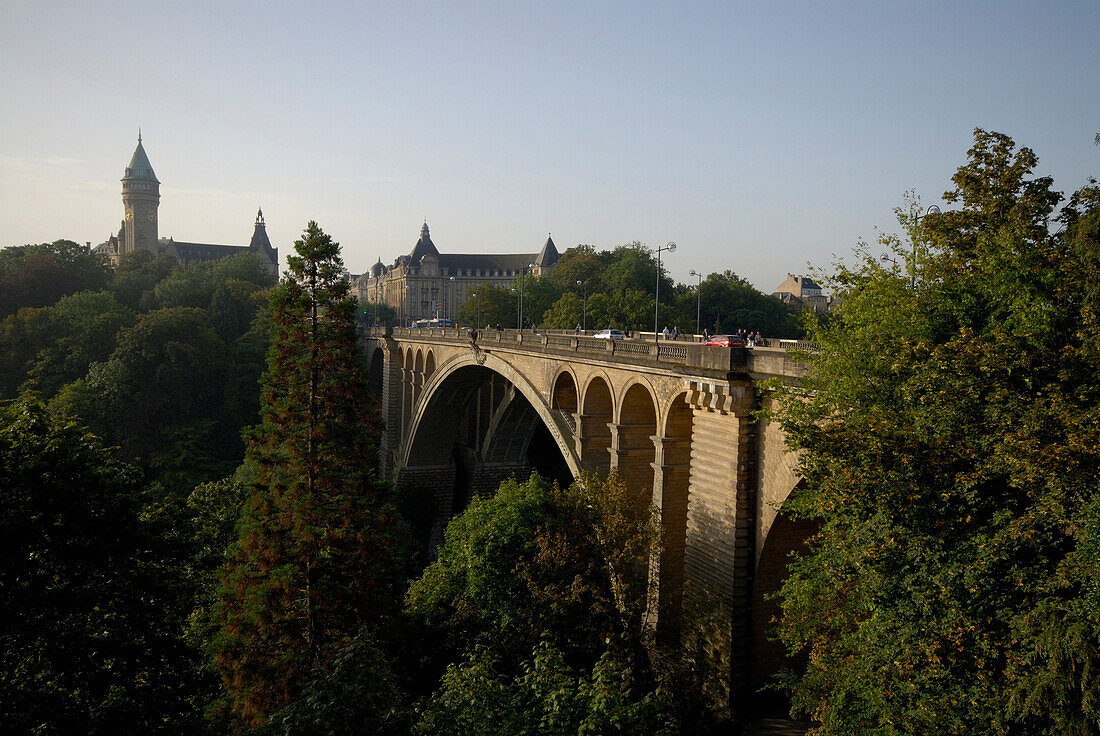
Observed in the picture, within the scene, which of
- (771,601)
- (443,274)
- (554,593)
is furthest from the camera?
(443,274)

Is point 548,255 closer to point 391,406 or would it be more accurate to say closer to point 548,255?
point 548,255

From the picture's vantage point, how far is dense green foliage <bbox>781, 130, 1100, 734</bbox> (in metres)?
8.45

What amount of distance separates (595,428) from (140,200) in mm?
122828

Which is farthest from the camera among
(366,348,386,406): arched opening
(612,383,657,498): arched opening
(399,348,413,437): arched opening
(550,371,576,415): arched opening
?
(366,348,386,406): arched opening

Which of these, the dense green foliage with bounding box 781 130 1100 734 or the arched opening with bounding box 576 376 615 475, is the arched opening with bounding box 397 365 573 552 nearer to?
the arched opening with bounding box 576 376 615 475

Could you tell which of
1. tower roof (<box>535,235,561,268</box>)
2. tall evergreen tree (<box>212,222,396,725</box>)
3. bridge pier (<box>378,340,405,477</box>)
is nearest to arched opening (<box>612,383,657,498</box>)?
tall evergreen tree (<box>212,222,396,725</box>)

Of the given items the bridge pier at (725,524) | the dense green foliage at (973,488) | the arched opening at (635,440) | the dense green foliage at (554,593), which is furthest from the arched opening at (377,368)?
the dense green foliage at (973,488)

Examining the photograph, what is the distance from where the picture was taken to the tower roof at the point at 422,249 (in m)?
141

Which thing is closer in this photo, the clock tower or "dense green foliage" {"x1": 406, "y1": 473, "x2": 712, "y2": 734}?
"dense green foliage" {"x1": 406, "y1": 473, "x2": 712, "y2": 734}

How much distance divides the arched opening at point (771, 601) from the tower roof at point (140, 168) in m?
133

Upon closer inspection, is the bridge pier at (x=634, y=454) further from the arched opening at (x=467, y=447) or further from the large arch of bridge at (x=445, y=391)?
the arched opening at (x=467, y=447)

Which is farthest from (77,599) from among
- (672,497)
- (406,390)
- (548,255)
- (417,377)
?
(548,255)

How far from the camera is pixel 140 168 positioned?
123 m

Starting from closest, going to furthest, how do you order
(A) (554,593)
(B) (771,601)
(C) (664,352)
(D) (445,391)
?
(B) (771,601) < (A) (554,593) < (C) (664,352) < (D) (445,391)
